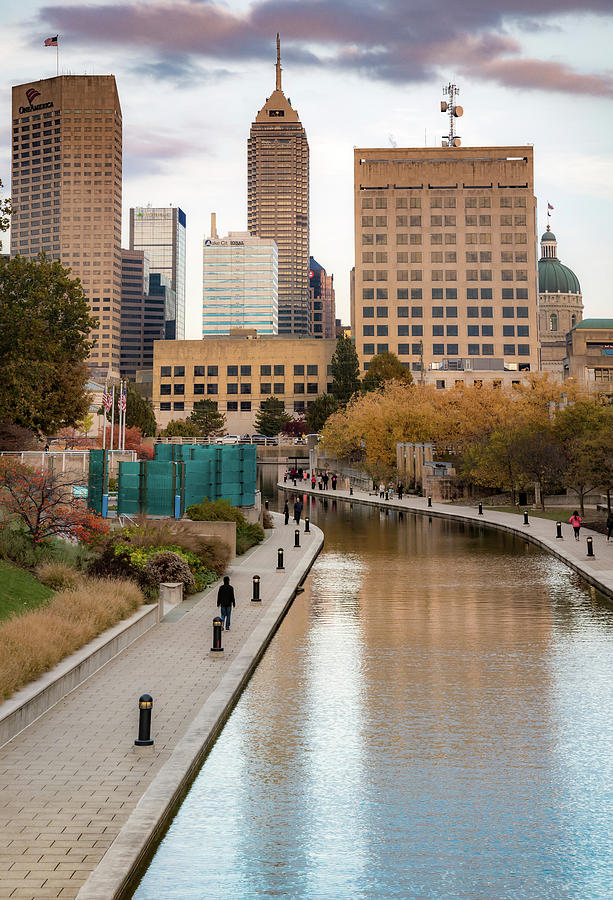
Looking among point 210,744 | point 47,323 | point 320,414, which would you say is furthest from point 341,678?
point 320,414

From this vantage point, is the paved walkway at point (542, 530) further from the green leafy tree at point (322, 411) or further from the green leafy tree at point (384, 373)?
the green leafy tree at point (322, 411)

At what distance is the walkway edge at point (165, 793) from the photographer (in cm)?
805

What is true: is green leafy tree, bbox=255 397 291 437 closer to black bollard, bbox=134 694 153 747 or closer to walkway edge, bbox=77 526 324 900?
walkway edge, bbox=77 526 324 900

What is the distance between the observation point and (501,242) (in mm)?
190125

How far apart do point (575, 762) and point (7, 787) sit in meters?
6.81

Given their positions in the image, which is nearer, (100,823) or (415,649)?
(100,823)

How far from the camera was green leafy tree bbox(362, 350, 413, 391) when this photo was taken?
145m

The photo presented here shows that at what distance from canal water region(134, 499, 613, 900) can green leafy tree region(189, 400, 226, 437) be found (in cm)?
15566

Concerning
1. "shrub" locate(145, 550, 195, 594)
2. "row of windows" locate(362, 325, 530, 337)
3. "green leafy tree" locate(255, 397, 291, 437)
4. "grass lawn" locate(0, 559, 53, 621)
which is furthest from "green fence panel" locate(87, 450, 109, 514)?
"row of windows" locate(362, 325, 530, 337)

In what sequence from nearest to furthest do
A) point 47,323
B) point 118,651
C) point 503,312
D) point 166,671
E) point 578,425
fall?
point 166,671 → point 118,651 → point 47,323 → point 578,425 → point 503,312

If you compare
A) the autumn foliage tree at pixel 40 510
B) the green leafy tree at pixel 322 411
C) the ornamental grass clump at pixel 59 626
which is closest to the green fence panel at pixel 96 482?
the autumn foliage tree at pixel 40 510

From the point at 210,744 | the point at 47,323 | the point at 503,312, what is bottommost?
the point at 210,744

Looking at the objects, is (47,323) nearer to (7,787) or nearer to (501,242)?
(7,787)

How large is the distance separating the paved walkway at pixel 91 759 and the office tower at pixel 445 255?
16703 cm
